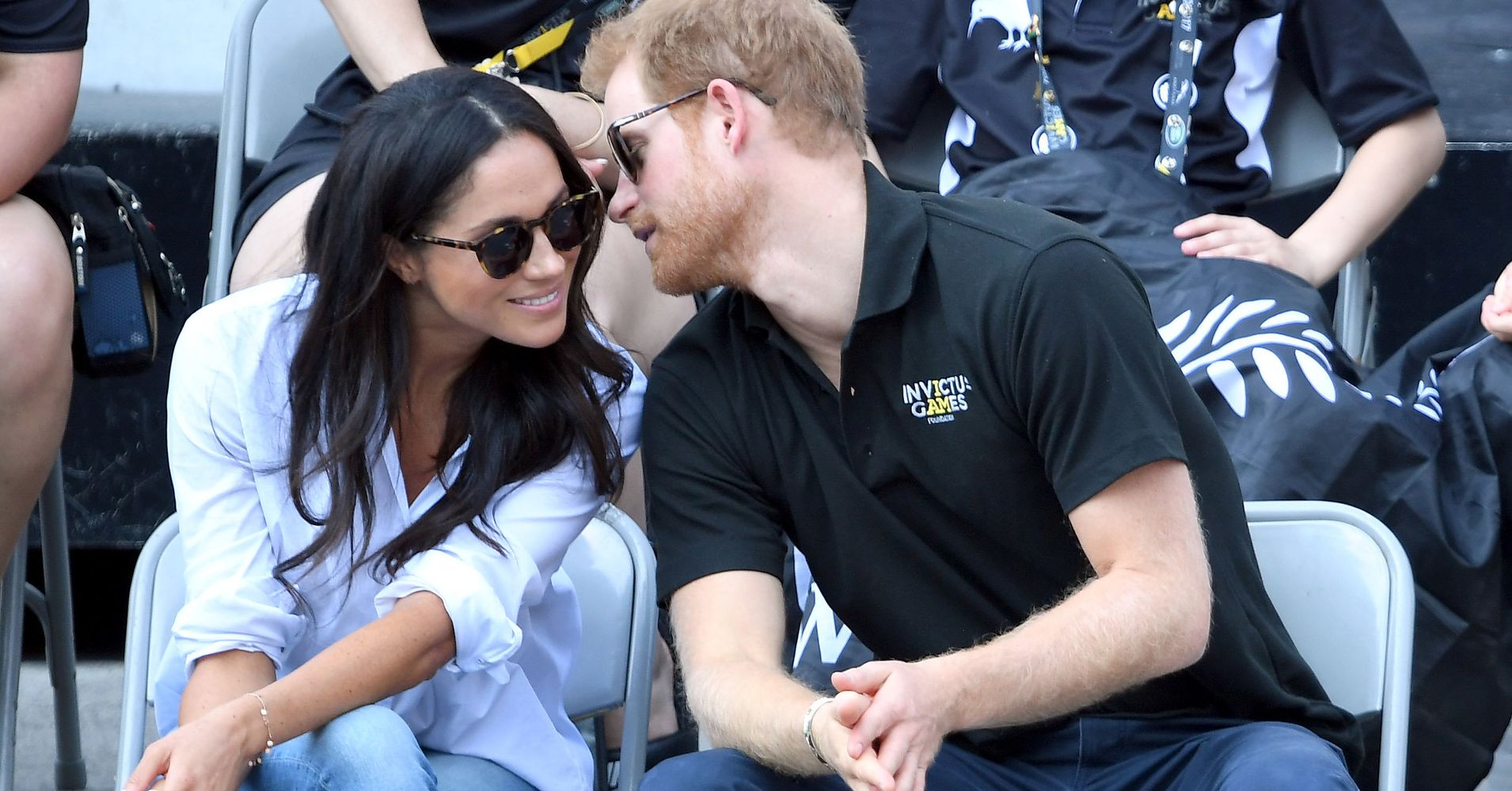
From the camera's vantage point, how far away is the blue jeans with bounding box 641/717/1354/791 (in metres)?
1.77

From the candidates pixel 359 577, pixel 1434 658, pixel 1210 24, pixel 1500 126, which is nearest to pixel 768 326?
pixel 359 577

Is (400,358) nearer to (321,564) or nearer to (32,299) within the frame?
(321,564)

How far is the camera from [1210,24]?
2949mm

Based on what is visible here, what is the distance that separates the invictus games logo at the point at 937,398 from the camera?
6.26 ft

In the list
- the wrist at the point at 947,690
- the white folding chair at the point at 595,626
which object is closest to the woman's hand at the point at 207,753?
the white folding chair at the point at 595,626

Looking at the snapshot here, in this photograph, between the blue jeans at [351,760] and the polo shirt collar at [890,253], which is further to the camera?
the polo shirt collar at [890,253]

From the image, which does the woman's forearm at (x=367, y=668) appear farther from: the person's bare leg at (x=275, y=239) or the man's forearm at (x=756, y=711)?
the person's bare leg at (x=275, y=239)

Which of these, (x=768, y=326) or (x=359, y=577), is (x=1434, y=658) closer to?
(x=768, y=326)

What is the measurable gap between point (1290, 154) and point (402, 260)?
1761 millimetres

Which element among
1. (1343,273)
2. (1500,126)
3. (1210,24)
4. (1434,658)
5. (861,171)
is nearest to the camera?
(861,171)

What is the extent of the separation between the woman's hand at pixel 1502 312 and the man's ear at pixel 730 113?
1.15 m

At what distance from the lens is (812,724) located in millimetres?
1694

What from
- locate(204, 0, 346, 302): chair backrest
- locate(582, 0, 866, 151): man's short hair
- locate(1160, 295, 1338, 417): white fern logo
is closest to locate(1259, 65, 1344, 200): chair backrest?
locate(1160, 295, 1338, 417): white fern logo

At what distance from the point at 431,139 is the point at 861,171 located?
1.72 feet
